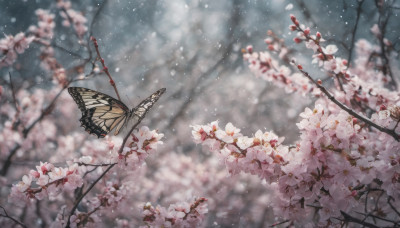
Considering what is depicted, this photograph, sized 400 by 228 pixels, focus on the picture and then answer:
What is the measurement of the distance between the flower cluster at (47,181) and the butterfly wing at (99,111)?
0.58 m

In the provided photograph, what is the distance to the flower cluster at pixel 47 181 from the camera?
226cm

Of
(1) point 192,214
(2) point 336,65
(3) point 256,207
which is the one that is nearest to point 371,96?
(2) point 336,65

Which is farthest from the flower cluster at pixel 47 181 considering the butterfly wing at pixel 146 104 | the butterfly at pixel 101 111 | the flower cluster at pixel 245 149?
the flower cluster at pixel 245 149

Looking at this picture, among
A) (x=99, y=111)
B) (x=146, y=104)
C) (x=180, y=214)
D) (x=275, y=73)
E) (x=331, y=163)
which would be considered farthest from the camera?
(x=275, y=73)

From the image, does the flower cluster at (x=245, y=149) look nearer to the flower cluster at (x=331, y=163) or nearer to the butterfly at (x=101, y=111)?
the flower cluster at (x=331, y=163)

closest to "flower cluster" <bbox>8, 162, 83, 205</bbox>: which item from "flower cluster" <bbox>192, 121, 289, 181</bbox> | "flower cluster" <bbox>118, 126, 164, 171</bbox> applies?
"flower cluster" <bbox>118, 126, 164, 171</bbox>

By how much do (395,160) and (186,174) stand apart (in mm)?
6876

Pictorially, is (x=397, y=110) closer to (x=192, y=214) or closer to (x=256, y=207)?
(x=192, y=214)

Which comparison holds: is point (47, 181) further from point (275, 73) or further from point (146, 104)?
point (275, 73)

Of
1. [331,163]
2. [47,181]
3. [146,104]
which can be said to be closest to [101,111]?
[146,104]

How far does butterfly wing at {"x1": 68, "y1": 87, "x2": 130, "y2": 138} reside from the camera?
3008 mm

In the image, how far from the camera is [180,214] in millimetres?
2635

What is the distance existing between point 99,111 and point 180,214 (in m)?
1.59

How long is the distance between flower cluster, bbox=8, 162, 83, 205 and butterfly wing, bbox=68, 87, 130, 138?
0.58m
